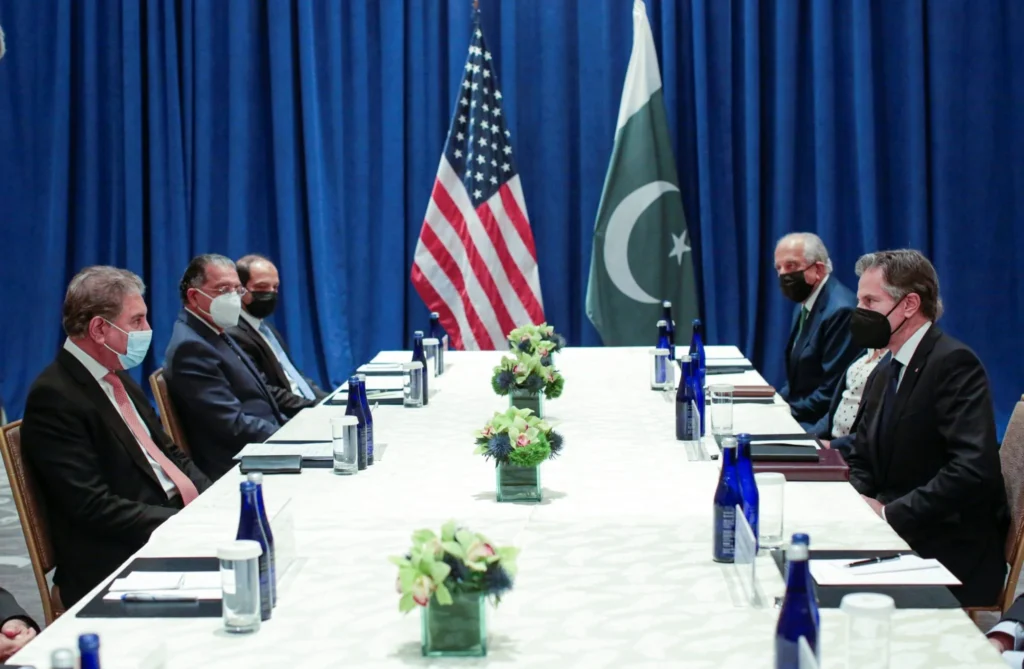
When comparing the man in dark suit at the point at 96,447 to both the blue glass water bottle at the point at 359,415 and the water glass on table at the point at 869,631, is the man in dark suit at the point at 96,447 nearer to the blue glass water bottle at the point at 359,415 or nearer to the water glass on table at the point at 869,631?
the blue glass water bottle at the point at 359,415

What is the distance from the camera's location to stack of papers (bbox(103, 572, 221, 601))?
6.92 feet

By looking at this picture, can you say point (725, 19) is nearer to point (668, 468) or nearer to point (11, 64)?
point (11, 64)

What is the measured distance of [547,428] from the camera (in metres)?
2.75

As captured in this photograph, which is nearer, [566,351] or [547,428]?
[547,428]

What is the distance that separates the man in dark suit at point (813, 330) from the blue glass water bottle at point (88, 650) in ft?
11.8

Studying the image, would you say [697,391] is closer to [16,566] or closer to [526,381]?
[526,381]

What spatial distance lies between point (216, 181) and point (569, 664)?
6280 mm

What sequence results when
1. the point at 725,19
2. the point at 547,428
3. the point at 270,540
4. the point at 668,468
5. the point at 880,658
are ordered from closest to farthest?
the point at 880,658 < the point at 270,540 < the point at 547,428 < the point at 668,468 < the point at 725,19

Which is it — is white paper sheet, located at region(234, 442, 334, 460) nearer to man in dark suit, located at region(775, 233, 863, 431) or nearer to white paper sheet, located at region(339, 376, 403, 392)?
white paper sheet, located at region(339, 376, 403, 392)

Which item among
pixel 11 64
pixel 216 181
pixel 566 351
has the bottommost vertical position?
pixel 566 351

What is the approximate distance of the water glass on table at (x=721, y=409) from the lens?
135 inches

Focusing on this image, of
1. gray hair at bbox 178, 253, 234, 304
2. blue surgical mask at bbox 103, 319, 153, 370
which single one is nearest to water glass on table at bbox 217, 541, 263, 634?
blue surgical mask at bbox 103, 319, 153, 370

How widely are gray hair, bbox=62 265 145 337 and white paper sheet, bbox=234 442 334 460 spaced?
50cm

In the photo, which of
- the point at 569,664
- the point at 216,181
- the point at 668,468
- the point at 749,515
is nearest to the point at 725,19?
the point at 216,181
